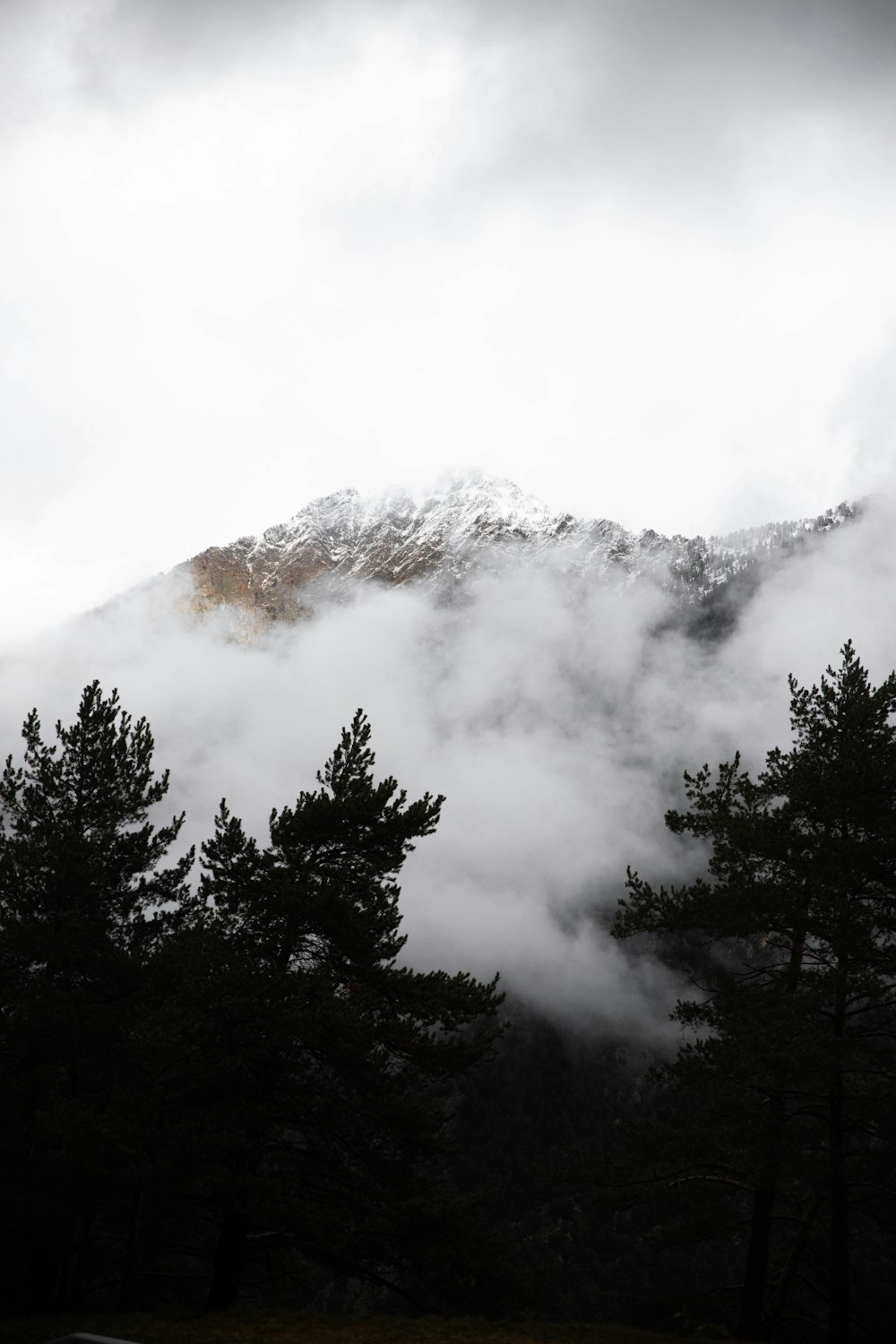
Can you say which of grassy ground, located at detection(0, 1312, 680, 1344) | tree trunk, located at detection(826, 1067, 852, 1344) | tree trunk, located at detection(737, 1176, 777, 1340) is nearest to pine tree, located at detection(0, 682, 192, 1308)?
grassy ground, located at detection(0, 1312, 680, 1344)

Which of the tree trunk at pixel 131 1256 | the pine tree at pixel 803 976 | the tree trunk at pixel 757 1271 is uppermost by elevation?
the pine tree at pixel 803 976

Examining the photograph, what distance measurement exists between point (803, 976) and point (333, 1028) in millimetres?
8340

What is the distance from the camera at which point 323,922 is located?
555 inches

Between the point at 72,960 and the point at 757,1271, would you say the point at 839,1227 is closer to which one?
the point at 757,1271

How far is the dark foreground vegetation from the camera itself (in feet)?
41.7

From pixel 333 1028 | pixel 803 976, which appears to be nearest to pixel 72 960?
pixel 333 1028

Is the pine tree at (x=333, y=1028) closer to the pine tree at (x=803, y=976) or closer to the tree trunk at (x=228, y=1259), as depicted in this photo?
the tree trunk at (x=228, y=1259)

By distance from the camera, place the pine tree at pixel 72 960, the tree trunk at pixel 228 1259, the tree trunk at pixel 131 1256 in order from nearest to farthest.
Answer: the tree trunk at pixel 228 1259
the pine tree at pixel 72 960
the tree trunk at pixel 131 1256

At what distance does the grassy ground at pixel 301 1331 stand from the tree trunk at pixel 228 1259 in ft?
1.86

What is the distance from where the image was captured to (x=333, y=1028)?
12.6m

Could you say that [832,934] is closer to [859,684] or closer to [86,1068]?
[859,684]

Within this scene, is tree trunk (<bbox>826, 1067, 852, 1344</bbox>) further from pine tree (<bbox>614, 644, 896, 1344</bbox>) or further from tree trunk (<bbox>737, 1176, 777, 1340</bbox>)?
tree trunk (<bbox>737, 1176, 777, 1340</bbox>)

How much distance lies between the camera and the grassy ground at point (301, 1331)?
1119 cm

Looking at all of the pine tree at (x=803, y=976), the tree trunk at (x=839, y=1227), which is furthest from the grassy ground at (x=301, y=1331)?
the pine tree at (x=803, y=976)
